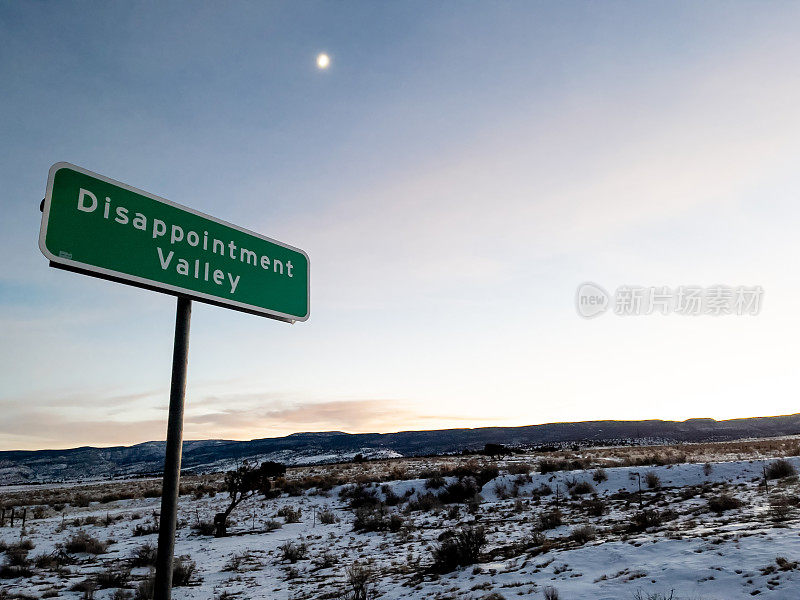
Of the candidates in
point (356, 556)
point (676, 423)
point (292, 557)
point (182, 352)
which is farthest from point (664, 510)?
point (676, 423)

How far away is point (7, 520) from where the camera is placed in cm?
2498

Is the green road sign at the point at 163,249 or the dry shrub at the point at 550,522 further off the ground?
the green road sign at the point at 163,249

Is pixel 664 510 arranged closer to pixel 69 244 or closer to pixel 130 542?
pixel 69 244

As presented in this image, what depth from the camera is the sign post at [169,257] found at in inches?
97.9

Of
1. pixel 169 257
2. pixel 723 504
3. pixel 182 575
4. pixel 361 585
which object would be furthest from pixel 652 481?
pixel 169 257

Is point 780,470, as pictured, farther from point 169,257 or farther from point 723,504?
point 169,257

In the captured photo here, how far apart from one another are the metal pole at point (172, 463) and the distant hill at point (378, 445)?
318 feet

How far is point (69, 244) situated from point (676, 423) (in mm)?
148368

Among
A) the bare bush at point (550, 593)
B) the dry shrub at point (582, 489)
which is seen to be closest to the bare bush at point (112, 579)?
the bare bush at point (550, 593)

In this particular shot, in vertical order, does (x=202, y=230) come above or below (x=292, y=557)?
above

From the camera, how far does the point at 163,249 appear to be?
2.86m

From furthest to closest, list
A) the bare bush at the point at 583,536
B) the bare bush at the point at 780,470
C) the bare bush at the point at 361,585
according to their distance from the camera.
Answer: the bare bush at the point at 780,470 → the bare bush at the point at 583,536 → the bare bush at the point at 361,585

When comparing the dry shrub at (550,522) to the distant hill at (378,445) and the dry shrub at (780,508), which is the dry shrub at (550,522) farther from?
the distant hill at (378,445)

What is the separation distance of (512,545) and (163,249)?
11.6m
